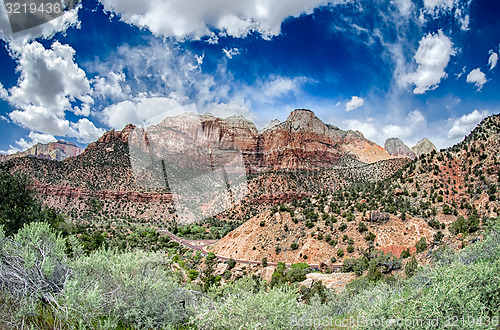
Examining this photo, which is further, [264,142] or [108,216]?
[264,142]

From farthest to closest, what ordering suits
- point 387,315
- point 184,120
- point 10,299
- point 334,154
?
point 334,154 < point 184,120 < point 10,299 < point 387,315

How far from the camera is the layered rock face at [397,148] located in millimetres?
178750

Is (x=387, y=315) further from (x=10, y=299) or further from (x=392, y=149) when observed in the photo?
A: (x=392, y=149)

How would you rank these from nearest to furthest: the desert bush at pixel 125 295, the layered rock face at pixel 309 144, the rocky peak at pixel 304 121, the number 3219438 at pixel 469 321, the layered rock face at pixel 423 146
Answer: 1. the number 3219438 at pixel 469 321
2. the desert bush at pixel 125 295
3. the layered rock face at pixel 309 144
4. the rocky peak at pixel 304 121
5. the layered rock face at pixel 423 146

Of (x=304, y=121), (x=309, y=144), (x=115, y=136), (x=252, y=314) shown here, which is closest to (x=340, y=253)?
(x=252, y=314)

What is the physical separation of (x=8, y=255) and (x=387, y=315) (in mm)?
7609

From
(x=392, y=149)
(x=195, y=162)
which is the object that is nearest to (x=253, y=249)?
(x=195, y=162)

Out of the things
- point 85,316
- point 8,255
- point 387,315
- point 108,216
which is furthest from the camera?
point 108,216

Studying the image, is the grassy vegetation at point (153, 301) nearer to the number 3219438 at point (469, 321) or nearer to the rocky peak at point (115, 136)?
the number 3219438 at point (469, 321)

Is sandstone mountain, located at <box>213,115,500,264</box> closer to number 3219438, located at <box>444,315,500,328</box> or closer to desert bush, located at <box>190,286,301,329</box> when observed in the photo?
number 3219438, located at <box>444,315,500,328</box>

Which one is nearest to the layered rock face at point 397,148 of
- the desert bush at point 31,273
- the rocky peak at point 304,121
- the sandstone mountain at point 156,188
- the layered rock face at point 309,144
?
the layered rock face at point 309,144

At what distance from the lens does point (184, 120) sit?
119000 millimetres

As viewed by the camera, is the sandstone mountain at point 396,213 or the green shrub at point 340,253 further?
the green shrub at point 340,253

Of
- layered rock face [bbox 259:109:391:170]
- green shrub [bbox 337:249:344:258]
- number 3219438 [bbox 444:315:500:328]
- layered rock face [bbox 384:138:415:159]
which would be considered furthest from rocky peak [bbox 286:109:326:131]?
number 3219438 [bbox 444:315:500:328]
